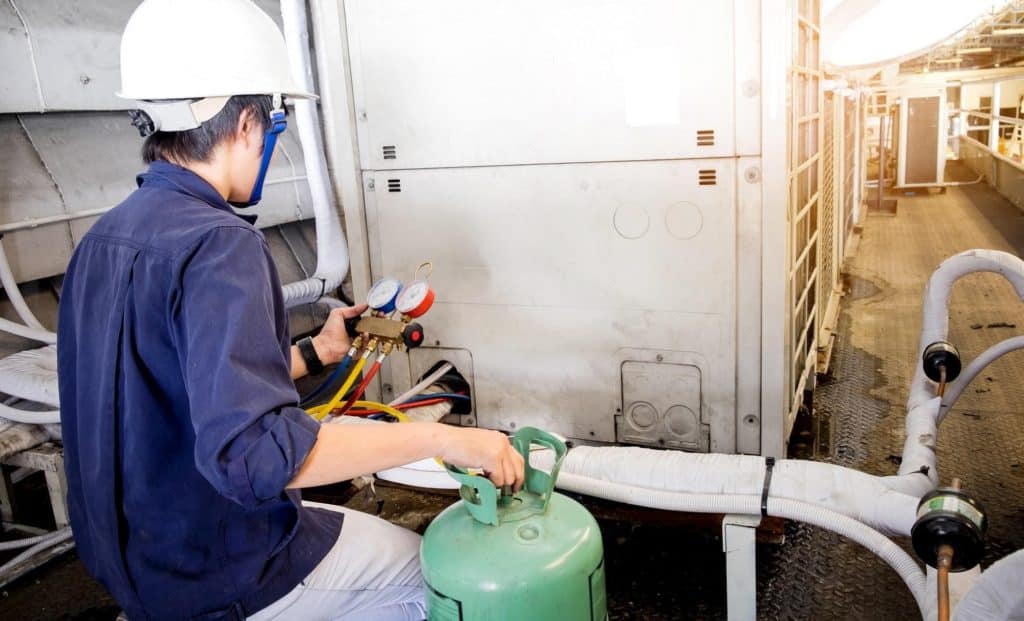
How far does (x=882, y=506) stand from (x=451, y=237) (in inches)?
53.5

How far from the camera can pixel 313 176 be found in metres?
2.88

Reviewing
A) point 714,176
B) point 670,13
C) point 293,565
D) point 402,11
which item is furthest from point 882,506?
point 402,11

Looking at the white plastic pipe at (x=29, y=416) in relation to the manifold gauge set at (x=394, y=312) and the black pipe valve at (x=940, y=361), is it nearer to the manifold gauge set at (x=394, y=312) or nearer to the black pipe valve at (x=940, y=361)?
the manifold gauge set at (x=394, y=312)

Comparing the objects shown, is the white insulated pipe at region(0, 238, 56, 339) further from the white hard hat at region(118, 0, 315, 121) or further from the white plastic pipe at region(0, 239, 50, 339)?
the white hard hat at region(118, 0, 315, 121)

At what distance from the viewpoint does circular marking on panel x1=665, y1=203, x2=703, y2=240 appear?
2018 mm

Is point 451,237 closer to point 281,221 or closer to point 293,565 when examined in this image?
point 293,565

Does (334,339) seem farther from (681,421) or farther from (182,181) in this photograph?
(681,421)

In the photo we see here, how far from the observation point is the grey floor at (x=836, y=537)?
1.93 m

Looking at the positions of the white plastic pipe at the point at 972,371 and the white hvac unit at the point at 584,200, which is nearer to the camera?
the white hvac unit at the point at 584,200

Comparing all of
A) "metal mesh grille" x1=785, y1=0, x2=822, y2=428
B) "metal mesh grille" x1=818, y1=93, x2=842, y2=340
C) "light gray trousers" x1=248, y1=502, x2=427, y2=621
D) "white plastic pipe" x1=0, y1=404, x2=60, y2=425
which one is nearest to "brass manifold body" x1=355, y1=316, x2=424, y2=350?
"light gray trousers" x1=248, y1=502, x2=427, y2=621

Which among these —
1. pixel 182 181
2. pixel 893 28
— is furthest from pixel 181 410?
pixel 893 28

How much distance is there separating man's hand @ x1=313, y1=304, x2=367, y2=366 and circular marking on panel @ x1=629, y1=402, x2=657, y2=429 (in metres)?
0.91

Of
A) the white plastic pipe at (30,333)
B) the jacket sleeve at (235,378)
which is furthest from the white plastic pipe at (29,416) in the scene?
the jacket sleeve at (235,378)

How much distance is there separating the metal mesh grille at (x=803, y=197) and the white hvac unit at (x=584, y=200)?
0.17 m
